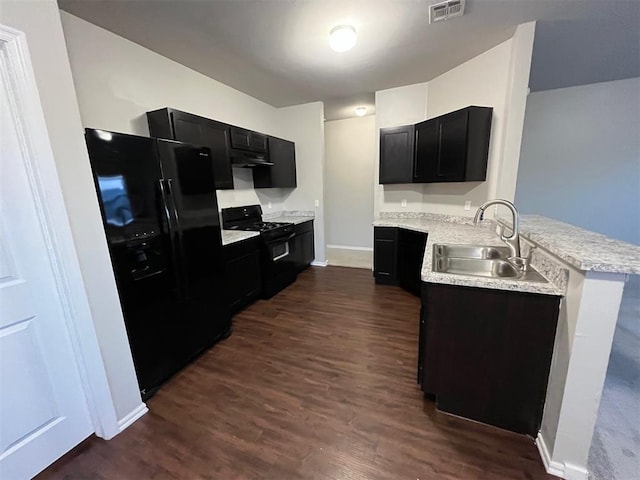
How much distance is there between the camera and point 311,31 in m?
2.18

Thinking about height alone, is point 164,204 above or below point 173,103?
below

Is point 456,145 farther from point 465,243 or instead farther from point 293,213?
point 293,213

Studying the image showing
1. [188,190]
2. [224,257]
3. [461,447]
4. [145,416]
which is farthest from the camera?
[224,257]

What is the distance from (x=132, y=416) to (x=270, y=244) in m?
2.07

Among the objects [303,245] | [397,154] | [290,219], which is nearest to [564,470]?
[397,154]

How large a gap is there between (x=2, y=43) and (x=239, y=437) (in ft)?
7.42

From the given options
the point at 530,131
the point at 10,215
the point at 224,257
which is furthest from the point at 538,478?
the point at 530,131

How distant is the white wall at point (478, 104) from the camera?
2.38 meters

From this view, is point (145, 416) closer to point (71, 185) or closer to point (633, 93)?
point (71, 185)

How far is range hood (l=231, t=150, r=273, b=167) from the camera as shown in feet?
10.5

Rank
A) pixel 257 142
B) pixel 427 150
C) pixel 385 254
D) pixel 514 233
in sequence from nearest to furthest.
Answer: pixel 514 233, pixel 427 150, pixel 257 142, pixel 385 254

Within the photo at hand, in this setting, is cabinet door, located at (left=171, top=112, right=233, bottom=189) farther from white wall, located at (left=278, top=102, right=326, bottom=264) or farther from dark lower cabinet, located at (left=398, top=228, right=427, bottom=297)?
dark lower cabinet, located at (left=398, top=228, right=427, bottom=297)

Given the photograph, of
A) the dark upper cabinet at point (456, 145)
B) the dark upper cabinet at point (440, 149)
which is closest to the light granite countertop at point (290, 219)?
the dark upper cabinet at point (440, 149)

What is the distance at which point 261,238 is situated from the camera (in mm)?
3184
